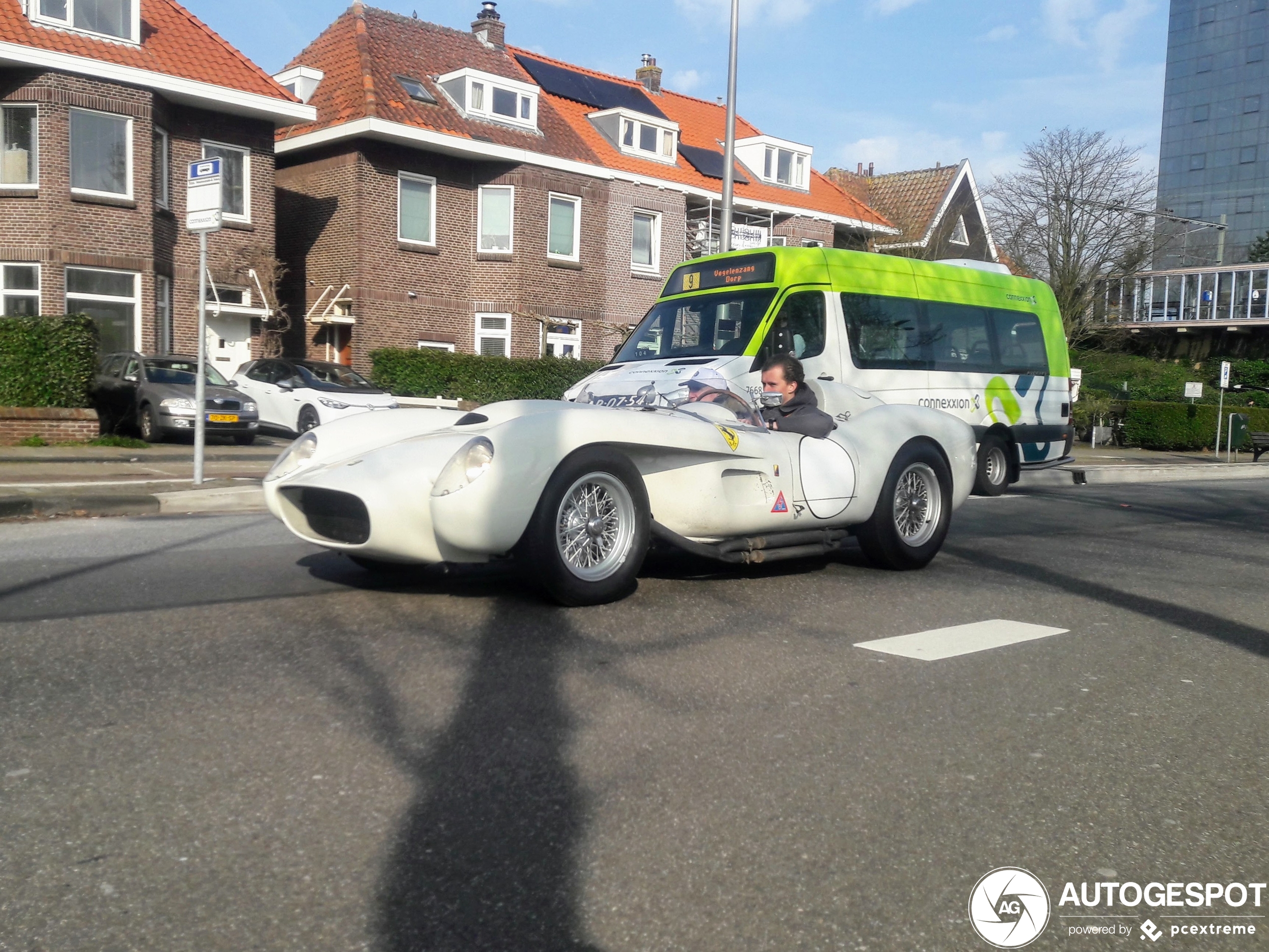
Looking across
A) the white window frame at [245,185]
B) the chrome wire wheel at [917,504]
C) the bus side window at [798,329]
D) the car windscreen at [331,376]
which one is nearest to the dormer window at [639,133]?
the white window frame at [245,185]

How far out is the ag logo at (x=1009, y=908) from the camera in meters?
2.61

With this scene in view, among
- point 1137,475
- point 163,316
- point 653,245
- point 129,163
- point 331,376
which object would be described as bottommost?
point 1137,475

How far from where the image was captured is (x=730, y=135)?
19141mm

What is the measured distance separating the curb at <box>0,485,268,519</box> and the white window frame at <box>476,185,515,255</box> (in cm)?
1820

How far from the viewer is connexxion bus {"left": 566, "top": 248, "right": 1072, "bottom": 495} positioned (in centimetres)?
1216

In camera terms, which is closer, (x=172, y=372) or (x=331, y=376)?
(x=172, y=372)

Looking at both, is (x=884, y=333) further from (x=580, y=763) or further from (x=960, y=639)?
(x=580, y=763)

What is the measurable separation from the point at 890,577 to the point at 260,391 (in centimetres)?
1552

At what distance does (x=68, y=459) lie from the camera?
44.6 ft

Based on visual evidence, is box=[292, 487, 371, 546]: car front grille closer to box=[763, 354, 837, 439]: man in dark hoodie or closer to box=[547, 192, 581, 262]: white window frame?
box=[763, 354, 837, 439]: man in dark hoodie

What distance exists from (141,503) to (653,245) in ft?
76.2

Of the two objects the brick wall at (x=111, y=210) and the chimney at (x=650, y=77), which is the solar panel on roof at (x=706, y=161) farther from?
the brick wall at (x=111, y=210)

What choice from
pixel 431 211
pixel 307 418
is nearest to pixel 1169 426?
pixel 431 211

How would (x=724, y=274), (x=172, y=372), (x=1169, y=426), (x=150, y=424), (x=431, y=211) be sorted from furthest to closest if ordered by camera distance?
(x=1169, y=426)
(x=431, y=211)
(x=172, y=372)
(x=150, y=424)
(x=724, y=274)
